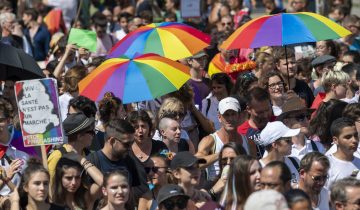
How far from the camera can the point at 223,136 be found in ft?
40.7

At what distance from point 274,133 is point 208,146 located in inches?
35.5

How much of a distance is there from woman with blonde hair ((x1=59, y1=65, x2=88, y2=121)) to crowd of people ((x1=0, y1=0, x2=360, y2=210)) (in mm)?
14

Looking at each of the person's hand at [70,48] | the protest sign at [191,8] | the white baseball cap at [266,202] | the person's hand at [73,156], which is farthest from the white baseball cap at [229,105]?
the protest sign at [191,8]

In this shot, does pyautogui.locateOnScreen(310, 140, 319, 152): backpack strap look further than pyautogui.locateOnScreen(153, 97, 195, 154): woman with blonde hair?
No

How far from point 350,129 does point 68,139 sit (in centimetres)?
257

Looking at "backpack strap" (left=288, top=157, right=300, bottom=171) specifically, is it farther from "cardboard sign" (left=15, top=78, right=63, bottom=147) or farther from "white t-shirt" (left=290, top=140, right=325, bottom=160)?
"cardboard sign" (left=15, top=78, right=63, bottom=147)

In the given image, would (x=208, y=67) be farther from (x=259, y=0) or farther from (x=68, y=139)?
(x=259, y=0)

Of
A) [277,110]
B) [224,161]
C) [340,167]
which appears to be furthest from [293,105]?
[224,161]

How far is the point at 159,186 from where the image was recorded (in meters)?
11.1

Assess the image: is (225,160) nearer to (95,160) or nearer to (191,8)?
(95,160)

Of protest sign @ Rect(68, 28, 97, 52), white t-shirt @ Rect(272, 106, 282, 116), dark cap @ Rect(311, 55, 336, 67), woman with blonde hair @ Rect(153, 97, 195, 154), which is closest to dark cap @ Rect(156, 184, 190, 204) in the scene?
woman with blonde hair @ Rect(153, 97, 195, 154)

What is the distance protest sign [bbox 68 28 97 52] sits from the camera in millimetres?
16641

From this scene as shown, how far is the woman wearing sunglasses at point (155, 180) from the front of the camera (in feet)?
35.9

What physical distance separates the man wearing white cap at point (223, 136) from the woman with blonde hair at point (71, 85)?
8.17 feet
